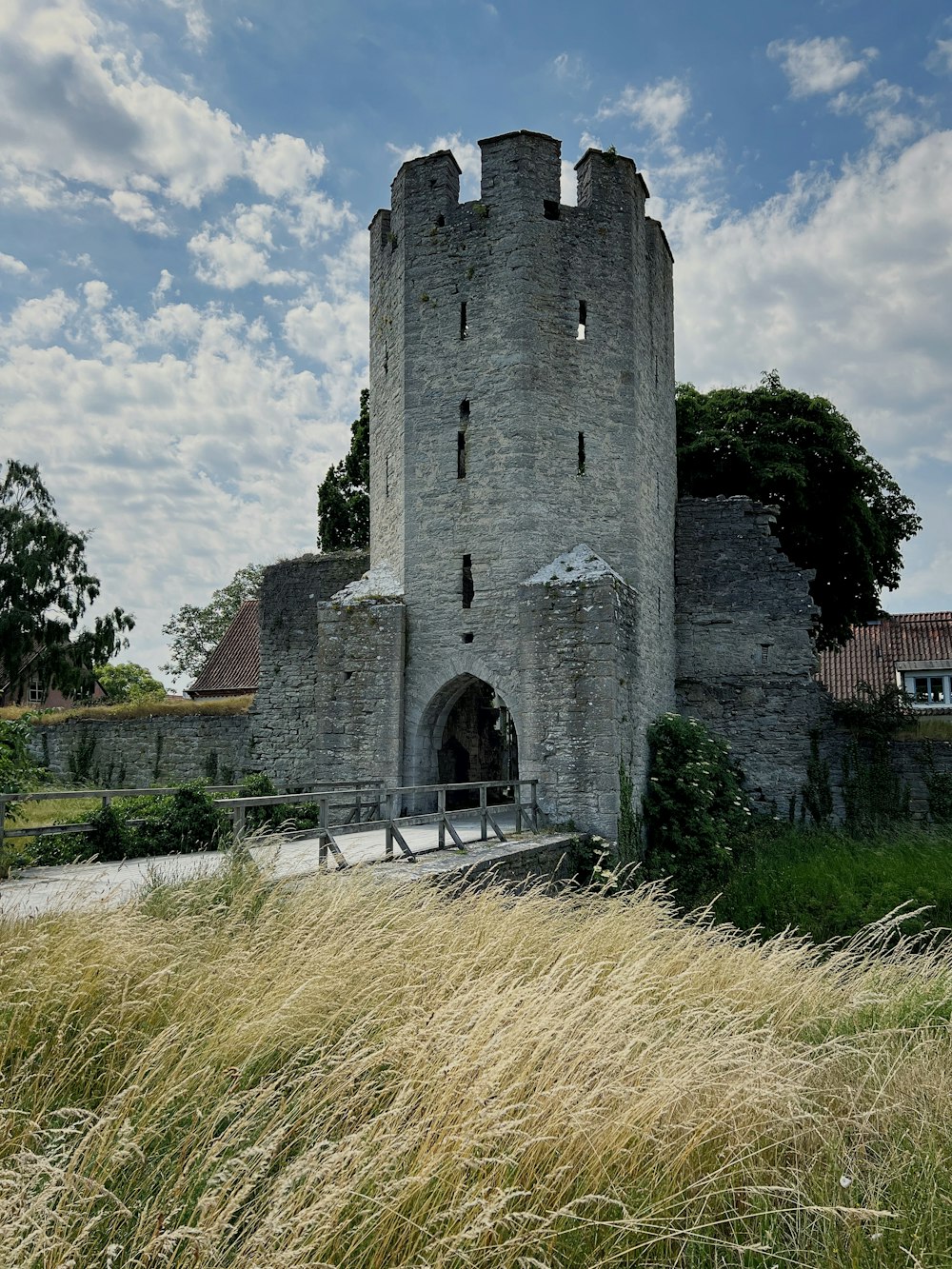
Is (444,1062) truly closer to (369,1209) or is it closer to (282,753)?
(369,1209)

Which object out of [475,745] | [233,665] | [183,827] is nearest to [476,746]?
[475,745]

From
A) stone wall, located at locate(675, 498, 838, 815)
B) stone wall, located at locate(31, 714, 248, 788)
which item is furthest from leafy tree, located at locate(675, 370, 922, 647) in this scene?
stone wall, located at locate(31, 714, 248, 788)

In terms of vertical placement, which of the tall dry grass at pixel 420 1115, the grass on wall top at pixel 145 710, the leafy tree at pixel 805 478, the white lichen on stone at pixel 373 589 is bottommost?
the tall dry grass at pixel 420 1115

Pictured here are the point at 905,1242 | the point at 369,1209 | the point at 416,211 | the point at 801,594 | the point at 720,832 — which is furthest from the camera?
the point at 801,594

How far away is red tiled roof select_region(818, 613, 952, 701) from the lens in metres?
27.5

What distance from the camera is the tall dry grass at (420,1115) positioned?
2.59 metres

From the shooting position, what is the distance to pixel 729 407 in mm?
22203

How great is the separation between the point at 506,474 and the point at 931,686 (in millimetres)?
18879

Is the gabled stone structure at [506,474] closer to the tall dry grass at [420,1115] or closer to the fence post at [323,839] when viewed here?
the fence post at [323,839]

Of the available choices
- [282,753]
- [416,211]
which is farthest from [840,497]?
[282,753]

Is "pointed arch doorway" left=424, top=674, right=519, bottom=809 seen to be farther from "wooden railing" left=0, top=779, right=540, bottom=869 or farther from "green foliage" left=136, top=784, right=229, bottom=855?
"green foliage" left=136, top=784, right=229, bottom=855

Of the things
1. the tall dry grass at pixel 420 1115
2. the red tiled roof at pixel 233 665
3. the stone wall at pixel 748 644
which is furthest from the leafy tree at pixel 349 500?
the tall dry grass at pixel 420 1115

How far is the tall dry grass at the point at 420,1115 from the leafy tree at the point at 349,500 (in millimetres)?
21239

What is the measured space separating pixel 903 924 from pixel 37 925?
1222 centimetres
